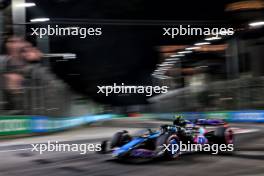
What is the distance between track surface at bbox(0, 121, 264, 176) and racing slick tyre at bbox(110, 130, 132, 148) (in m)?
0.24

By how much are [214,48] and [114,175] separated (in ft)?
25.2

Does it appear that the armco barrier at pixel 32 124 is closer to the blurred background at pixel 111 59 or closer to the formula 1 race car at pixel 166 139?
the blurred background at pixel 111 59

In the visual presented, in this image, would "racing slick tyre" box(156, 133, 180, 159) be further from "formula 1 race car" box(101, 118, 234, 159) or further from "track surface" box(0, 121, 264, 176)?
"track surface" box(0, 121, 264, 176)

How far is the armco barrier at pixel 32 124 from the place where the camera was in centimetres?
990

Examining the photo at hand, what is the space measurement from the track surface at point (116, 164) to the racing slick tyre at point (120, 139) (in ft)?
0.78

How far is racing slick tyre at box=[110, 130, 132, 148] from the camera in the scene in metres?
6.52

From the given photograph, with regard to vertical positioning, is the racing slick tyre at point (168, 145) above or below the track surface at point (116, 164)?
above

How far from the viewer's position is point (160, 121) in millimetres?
7473

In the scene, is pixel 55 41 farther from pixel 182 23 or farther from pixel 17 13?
pixel 182 23

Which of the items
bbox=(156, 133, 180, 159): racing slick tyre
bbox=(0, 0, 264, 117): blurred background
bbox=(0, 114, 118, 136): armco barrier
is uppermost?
bbox=(0, 0, 264, 117): blurred background

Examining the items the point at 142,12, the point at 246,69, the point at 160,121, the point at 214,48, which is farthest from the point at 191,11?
the point at 246,69

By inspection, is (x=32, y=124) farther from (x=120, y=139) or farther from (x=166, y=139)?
(x=166, y=139)

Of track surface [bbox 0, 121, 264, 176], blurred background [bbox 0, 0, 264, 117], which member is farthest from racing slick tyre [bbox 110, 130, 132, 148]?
blurred background [bbox 0, 0, 264, 117]

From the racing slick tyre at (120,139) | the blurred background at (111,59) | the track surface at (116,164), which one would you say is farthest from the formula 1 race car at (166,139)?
the blurred background at (111,59)
